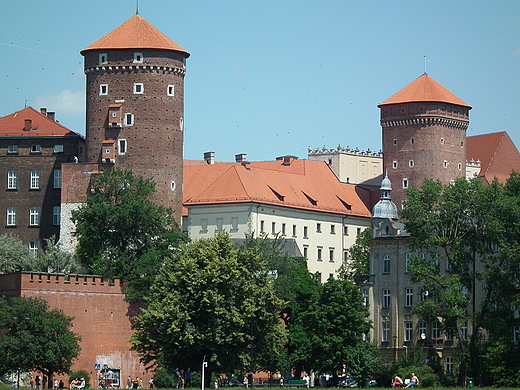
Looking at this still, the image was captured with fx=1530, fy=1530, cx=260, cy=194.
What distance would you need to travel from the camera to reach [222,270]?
76000 mm

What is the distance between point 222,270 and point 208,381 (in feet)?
18.4

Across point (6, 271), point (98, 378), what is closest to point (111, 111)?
point (6, 271)

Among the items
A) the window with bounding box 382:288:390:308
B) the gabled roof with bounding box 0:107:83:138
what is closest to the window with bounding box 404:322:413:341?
the window with bounding box 382:288:390:308

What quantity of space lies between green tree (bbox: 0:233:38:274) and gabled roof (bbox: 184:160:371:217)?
2459cm

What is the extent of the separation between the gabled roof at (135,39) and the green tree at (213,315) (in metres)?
26.8

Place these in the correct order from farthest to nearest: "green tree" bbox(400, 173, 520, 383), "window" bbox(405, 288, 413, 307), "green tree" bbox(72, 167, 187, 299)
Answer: "window" bbox(405, 288, 413, 307) < "green tree" bbox(72, 167, 187, 299) < "green tree" bbox(400, 173, 520, 383)

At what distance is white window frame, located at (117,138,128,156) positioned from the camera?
99.5 meters

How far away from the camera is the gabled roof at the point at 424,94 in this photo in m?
122

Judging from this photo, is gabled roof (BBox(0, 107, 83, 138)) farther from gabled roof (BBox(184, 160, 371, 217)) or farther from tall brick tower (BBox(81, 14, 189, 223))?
gabled roof (BBox(184, 160, 371, 217))

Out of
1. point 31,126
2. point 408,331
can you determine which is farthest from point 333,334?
point 31,126

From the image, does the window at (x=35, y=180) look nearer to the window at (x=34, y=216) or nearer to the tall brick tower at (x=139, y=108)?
the window at (x=34, y=216)

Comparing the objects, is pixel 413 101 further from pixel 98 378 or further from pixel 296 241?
pixel 98 378

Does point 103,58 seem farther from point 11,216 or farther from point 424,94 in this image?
point 424,94

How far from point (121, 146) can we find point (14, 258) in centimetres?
Result: 1159
